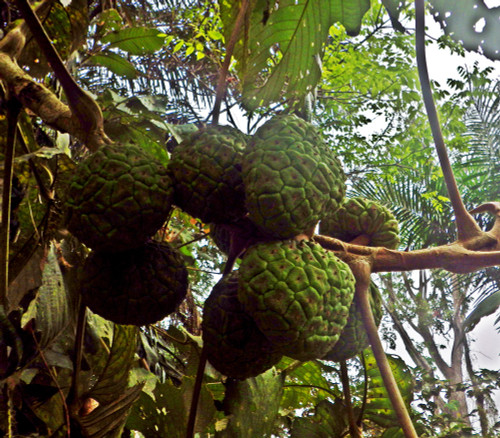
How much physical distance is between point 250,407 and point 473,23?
2.28 feet

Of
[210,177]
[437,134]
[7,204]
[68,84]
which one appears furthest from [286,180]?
[7,204]

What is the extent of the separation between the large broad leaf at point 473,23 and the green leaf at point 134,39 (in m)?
0.98

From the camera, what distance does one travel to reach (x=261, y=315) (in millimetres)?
639

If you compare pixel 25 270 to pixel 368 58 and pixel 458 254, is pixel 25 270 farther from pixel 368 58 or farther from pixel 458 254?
pixel 368 58

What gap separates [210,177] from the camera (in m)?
0.70

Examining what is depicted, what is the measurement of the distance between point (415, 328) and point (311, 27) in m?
7.28

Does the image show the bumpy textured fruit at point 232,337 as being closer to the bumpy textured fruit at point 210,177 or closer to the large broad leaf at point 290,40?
the bumpy textured fruit at point 210,177

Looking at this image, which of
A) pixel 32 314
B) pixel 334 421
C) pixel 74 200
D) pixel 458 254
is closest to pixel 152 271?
pixel 74 200

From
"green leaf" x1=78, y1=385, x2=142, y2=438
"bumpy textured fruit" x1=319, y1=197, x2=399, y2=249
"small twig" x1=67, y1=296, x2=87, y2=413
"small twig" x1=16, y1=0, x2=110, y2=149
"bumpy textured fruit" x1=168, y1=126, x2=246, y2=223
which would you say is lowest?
"green leaf" x1=78, y1=385, x2=142, y2=438

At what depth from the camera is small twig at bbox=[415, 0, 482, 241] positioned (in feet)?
2.28

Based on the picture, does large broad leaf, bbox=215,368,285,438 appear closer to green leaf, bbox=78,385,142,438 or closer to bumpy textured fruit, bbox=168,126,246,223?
green leaf, bbox=78,385,142,438

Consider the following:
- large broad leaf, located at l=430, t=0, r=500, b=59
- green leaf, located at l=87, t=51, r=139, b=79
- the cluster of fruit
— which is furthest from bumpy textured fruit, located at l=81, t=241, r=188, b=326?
green leaf, located at l=87, t=51, r=139, b=79

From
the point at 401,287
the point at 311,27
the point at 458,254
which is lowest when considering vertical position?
the point at 458,254

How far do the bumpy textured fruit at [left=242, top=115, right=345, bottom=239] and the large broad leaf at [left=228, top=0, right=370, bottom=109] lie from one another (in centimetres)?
20
